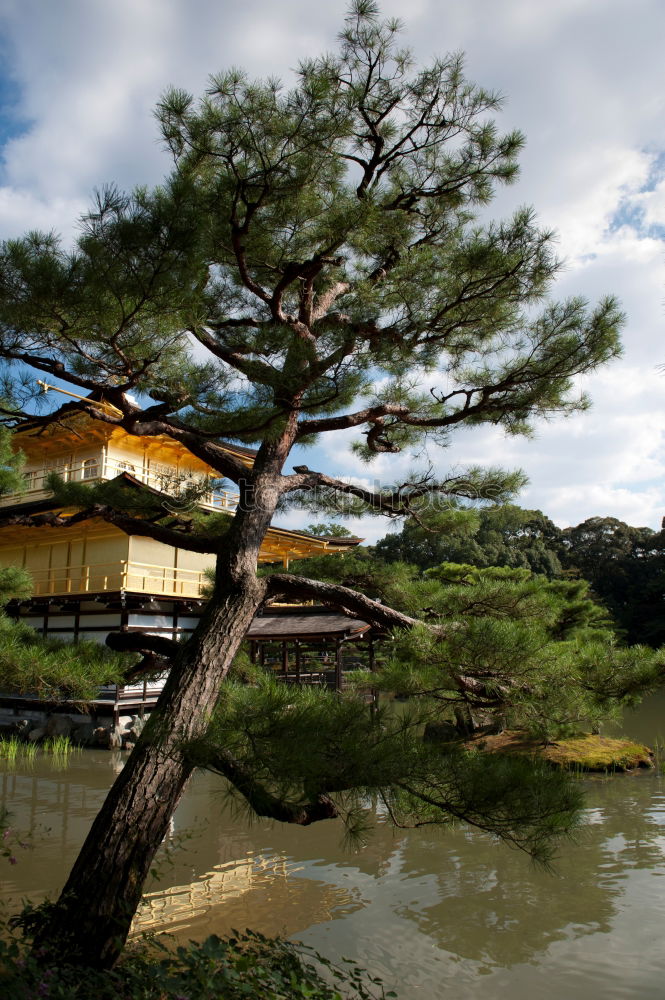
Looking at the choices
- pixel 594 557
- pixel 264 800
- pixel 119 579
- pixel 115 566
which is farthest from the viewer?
pixel 594 557

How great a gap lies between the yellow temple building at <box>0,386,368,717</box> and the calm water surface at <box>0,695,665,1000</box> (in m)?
4.92

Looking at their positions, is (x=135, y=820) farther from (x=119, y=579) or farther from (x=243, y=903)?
(x=119, y=579)

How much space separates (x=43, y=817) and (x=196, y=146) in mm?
6155

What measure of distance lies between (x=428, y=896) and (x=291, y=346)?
12.7 ft

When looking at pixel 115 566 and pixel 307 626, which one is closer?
pixel 307 626

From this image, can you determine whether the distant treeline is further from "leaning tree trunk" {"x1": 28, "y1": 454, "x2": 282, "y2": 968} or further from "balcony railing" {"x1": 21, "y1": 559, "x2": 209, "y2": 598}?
"leaning tree trunk" {"x1": 28, "y1": 454, "x2": 282, "y2": 968}

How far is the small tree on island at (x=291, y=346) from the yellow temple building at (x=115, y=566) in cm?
704

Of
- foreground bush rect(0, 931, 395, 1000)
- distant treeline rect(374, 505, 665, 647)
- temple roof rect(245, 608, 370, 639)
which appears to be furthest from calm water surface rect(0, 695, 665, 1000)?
distant treeline rect(374, 505, 665, 647)

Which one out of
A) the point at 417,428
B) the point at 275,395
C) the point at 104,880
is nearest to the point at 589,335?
the point at 417,428

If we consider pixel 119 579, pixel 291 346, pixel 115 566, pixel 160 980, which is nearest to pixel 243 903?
pixel 160 980

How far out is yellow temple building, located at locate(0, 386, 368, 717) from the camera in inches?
435

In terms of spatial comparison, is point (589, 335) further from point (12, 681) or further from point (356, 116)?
point (12, 681)

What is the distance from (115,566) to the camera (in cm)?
1142

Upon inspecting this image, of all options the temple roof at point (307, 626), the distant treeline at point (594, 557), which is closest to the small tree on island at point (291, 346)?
the temple roof at point (307, 626)
